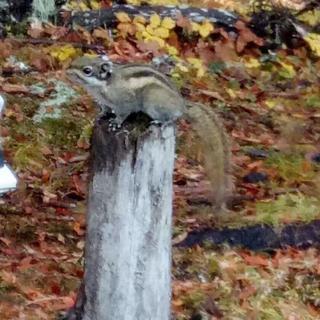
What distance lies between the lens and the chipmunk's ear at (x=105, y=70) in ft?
16.3

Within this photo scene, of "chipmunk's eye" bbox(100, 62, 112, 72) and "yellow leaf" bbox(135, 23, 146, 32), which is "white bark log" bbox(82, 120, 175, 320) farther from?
"yellow leaf" bbox(135, 23, 146, 32)

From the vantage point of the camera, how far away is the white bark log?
14.8 feet

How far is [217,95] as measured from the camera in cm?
926

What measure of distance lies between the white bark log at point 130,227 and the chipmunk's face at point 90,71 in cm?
48

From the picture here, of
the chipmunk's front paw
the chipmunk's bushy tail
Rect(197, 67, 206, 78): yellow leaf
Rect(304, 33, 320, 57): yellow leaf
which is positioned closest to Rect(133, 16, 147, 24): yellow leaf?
Rect(197, 67, 206, 78): yellow leaf

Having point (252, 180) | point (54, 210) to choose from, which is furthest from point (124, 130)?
point (252, 180)

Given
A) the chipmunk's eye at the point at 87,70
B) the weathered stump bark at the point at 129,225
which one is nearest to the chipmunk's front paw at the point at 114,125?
the weathered stump bark at the point at 129,225

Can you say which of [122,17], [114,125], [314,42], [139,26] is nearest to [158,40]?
[139,26]

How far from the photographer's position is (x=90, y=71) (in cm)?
497

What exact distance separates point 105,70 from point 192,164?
2.97 meters

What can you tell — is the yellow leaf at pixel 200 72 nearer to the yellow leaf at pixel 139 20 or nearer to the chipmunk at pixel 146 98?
the yellow leaf at pixel 139 20

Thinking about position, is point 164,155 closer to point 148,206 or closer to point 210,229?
point 148,206

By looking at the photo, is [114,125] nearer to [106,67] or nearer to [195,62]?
[106,67]

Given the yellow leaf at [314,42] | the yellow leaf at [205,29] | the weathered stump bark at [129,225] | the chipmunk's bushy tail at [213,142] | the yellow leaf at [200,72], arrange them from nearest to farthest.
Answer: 1. the weathered stump bark at [129,225]
2. the chipmunk's bushy tail at [213,142]
3. the yellow leaf at [200,72]
4. the yellow leaf at [205,29]
5. the yellow leaf at [314,42]
